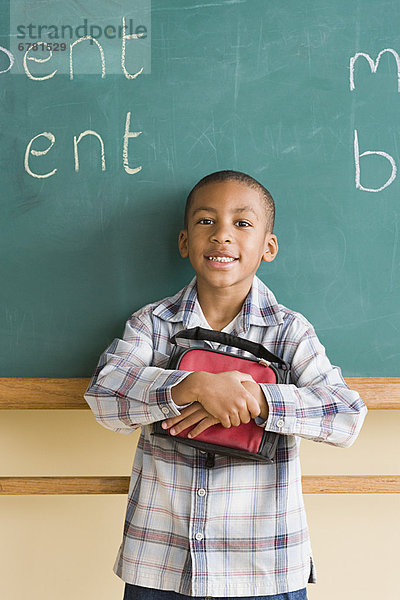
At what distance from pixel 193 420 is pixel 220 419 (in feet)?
0.17

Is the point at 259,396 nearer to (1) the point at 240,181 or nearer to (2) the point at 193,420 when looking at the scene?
(2) the point at 193,420

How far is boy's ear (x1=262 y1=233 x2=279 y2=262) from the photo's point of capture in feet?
4.07

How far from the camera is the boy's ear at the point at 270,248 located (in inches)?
48.8

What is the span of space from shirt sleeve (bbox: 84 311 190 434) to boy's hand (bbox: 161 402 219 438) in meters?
0.02

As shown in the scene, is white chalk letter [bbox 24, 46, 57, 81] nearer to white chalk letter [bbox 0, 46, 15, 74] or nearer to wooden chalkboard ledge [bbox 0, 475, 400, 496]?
white chalk letter [bbox 0, 46, 15, 74]

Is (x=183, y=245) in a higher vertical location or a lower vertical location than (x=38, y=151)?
lower

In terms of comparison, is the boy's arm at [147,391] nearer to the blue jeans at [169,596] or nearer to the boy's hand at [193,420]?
the boy's hand at [193,420]

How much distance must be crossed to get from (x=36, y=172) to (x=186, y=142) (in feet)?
1.05

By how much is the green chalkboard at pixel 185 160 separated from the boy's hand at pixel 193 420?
0.32 metres

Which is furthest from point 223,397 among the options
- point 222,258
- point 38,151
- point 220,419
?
point 38,151

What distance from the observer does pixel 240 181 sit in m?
1.19

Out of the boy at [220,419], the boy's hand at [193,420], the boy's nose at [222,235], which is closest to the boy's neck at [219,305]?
the boy at [220,419]

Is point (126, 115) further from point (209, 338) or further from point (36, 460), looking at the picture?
point (36, 460)

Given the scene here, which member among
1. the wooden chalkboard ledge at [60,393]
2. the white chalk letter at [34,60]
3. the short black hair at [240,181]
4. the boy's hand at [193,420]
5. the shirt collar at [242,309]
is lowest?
the wooden chalkboard ledge at [60,393]
